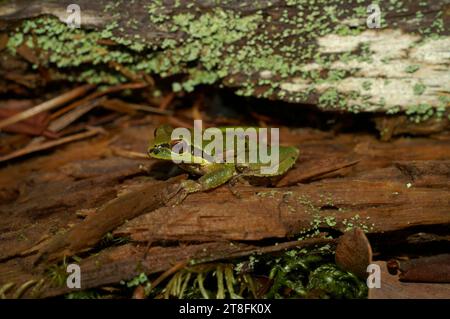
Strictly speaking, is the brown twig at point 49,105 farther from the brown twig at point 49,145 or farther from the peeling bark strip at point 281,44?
the peeling bark strip at point 281,44

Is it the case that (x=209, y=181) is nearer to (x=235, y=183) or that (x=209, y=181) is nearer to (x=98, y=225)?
(x=235, y=183)

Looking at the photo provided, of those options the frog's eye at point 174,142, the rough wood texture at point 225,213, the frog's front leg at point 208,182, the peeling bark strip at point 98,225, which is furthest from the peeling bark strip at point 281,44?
the peeling bark strip at point 98,225

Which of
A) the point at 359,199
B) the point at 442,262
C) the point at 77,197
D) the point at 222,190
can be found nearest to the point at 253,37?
the point at 222,190

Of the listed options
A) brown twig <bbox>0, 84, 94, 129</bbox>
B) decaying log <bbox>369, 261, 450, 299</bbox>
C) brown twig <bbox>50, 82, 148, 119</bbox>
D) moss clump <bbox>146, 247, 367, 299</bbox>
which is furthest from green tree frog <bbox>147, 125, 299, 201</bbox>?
brown twig <bbox>0, 84, 94, 129</bbox>

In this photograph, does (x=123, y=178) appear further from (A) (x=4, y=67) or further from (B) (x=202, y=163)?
(A) (x=4, y=67)

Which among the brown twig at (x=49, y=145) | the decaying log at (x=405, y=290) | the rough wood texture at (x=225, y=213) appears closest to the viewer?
the decaying log at (x=405, y=290)

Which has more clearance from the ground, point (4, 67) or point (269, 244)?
point (4, 67)
